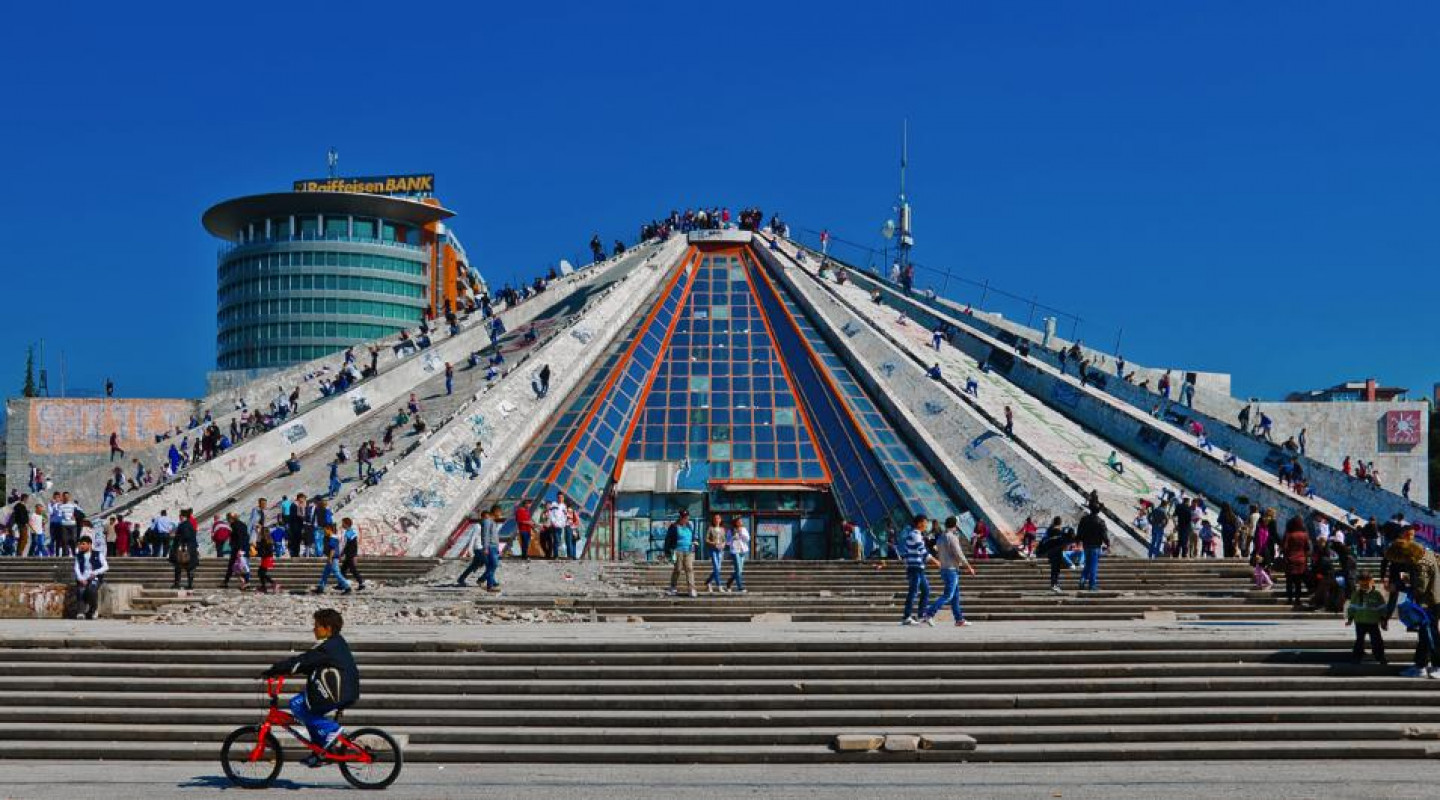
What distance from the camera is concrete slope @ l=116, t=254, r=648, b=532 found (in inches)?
1296

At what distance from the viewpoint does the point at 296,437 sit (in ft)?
120

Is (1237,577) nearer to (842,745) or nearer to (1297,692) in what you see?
(1297,692)

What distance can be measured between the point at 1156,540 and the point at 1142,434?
10819 mm

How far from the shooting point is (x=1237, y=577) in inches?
→ 935

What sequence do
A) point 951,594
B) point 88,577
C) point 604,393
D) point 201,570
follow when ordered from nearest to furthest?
point 951,594 → point 88,577 → point 201,570 → point 604,393

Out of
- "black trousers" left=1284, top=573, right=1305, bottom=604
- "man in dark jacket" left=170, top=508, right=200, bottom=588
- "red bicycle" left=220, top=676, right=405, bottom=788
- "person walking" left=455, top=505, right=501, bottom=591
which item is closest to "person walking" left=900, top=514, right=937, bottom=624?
"black trousers" left=1284, top=573, right=1305, bottom=604

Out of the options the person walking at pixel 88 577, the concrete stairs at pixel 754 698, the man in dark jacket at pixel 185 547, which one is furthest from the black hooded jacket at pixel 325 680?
the man in dark jacket at pixel 185 547

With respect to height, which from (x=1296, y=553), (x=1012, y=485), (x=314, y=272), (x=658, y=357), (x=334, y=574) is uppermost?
(x=314, y=272)

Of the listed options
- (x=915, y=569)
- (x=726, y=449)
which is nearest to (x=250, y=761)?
(x=915, y=569)

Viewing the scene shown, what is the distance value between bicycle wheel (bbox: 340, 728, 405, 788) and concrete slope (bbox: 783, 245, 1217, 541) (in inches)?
826

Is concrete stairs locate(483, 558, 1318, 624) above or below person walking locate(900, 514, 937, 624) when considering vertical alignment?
below

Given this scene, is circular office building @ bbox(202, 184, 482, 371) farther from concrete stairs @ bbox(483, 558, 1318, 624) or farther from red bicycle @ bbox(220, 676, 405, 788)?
red bicycle @ bbox(220, 676, 405, 788)

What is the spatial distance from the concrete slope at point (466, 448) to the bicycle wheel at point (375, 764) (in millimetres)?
18698

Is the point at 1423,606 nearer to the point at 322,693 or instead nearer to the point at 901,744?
A: the point at 901,744
